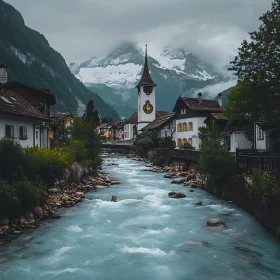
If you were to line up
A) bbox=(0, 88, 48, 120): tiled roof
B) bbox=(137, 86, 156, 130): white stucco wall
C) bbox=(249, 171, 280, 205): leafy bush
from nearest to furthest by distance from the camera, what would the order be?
bbox=(249, 171, 280, 205): leafy bush, bbox=(0, 88, 48, 120): tiled roof, bbox=(137, 86, 156, 130): white stucco wall

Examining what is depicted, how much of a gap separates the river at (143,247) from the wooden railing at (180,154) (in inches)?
565

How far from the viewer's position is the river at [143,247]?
1020 centimetres

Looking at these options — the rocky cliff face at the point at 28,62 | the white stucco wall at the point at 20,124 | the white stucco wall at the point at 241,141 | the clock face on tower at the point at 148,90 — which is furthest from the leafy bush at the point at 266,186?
the rocky cliff face at the point at 28,62

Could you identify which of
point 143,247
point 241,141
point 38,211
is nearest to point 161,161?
point 241,141

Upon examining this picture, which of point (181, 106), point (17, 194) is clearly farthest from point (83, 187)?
point (181, 106)

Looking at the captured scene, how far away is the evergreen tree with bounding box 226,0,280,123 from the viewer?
18.2 meters

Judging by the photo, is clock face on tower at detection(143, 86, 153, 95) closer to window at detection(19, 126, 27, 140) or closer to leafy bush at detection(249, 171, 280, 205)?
window at detection(19, 126, 27, 140)

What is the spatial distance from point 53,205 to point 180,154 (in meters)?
22.6

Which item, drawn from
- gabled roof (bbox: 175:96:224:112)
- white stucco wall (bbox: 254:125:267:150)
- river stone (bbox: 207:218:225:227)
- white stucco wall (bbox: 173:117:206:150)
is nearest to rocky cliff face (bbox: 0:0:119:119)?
white stucco wall (bbox: 173:117:206:150)

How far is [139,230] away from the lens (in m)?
14.6

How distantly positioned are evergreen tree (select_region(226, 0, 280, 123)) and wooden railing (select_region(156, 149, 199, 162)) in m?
12.8

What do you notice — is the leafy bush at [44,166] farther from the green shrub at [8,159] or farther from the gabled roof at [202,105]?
the gabled roof at [202,105]

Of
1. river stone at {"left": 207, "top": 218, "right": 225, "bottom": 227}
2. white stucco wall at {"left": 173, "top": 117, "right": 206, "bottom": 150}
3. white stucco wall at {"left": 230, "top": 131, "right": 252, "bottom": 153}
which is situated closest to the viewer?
river stone at {"left": 207, "top": 218, "right": 225, "bottom": 227}

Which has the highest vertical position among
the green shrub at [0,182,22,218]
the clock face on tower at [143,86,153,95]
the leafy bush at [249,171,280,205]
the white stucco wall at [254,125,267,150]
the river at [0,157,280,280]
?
the clock face on tower at [143,86,153,95]
